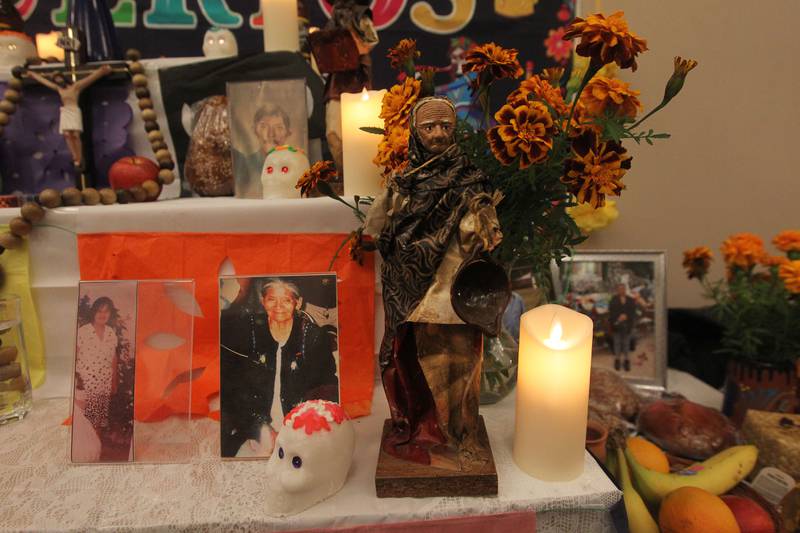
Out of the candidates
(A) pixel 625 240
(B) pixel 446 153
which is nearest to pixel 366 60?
(B) pixel 446 153

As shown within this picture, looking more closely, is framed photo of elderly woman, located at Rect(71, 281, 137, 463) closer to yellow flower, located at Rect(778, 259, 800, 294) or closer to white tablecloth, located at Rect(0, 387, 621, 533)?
white tablecloth, located at Rect(0, 387, 621, 533)

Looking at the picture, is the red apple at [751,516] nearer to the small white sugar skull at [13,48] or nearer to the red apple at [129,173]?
the red apple at [129,173]

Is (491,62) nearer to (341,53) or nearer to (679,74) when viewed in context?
(679,74)

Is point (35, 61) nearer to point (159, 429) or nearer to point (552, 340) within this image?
point (159, 429)

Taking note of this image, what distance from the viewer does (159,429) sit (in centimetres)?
80

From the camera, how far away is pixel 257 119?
41.0 inches

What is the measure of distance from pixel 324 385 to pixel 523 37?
1.15 metres

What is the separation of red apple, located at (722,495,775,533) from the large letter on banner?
130 centimetres

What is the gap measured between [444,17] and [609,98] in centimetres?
89

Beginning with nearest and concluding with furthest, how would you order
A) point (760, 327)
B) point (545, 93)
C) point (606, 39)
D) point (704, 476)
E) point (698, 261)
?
point (606, 39) < point (545, 93) < point (704, 476) < point (760, 327) < point (698, 261)

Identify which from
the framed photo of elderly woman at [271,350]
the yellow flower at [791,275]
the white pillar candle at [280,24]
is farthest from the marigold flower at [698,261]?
the white pillar candle at [280,24]

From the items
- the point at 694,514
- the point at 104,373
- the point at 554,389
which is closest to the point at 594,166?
the point at 554,389

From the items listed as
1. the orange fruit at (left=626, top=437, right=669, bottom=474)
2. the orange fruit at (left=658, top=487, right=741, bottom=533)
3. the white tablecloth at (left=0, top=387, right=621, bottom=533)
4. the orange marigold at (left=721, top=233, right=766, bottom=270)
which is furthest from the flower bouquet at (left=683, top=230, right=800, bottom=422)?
the white tablecloth at (left=0, top=387, right=621, bottom=533)

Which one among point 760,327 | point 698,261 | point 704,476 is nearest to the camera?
point 704,476
